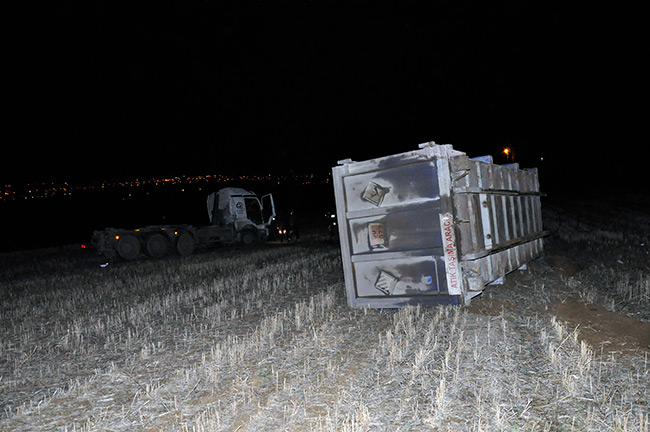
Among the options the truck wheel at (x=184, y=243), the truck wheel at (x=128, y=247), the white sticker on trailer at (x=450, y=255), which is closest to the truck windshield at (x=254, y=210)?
the truck wheel at (x=184, y=243)

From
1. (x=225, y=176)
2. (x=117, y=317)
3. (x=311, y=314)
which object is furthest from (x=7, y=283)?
(x=225, y=176)

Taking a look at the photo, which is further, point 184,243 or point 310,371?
point 184,243

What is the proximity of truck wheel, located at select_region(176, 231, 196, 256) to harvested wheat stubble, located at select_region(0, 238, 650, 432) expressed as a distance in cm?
1012

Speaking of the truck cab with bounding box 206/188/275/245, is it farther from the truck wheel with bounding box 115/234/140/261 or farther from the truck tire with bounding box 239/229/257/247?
the truck wheel with bounding box 115/234/140/261

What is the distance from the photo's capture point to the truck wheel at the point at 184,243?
18094mm

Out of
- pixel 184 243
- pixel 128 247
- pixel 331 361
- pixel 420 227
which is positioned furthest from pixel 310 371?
pixel 184 243

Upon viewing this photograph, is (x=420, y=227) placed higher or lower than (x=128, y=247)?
higher

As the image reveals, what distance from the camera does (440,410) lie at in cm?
344

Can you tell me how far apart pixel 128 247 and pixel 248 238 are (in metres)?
5.52

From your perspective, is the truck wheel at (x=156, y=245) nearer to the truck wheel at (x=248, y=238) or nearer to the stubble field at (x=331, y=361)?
the truck wheel at (x=248, y=238)

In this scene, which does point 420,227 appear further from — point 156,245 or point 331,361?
point 156,245

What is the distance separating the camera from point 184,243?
18281 mm

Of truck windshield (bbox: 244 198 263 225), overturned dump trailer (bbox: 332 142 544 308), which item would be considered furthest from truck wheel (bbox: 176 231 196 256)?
overturned dump trailer (bbox: 332 142 544 308)

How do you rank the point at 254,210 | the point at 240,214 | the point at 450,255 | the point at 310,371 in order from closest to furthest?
the point at 310,371
the point at 450,255
the point at 240,214
the point at 254,210
